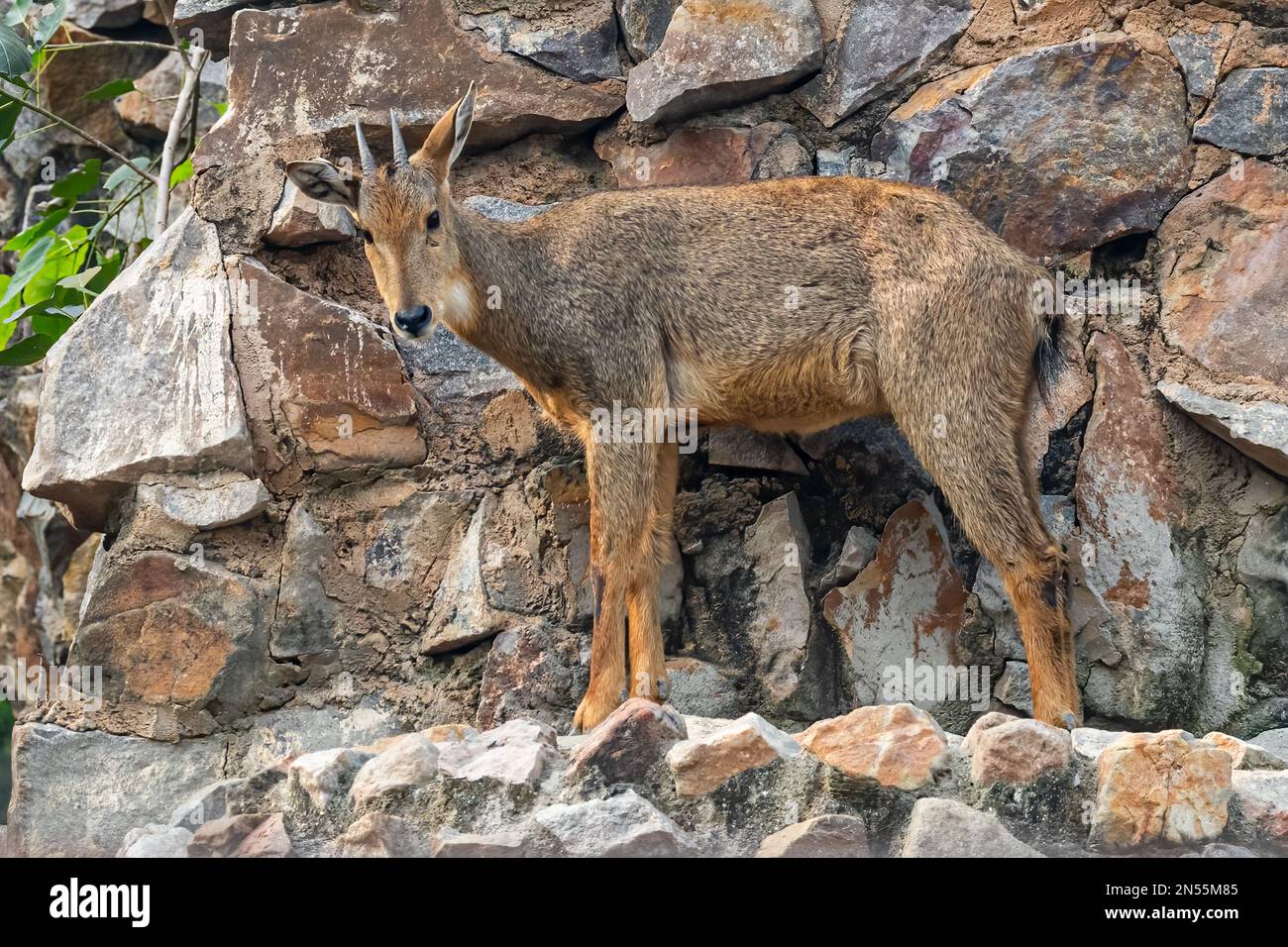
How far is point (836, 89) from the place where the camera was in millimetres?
8625

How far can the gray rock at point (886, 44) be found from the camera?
28.1ft

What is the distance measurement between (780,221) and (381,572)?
9.10 ft

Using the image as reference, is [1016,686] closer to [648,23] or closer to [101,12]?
[648,23]

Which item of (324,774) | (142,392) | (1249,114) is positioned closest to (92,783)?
(142,392)

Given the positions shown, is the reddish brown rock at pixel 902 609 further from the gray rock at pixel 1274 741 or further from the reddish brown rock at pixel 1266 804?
the reddish brown rock at pixel 1266 804

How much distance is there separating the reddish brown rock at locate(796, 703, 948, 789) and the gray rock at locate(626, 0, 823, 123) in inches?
153

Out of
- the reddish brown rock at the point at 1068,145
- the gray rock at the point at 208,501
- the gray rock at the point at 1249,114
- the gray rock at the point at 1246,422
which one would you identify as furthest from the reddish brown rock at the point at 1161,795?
the gray rock at the point at 208,501

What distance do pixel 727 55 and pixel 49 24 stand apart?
3779 mm

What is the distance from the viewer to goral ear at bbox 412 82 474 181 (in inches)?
309

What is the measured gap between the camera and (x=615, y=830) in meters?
5.64

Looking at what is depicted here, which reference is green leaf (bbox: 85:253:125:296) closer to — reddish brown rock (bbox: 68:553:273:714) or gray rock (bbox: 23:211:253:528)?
gray rock (bbox: 23:211:253:528)

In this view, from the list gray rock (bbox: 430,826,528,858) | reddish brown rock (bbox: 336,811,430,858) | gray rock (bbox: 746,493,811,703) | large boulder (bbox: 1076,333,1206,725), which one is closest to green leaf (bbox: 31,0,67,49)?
gray rock (bbox: 746,493,811,703)

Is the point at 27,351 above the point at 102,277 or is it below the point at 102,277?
below

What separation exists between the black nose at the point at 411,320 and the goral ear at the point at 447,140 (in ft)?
2.55
